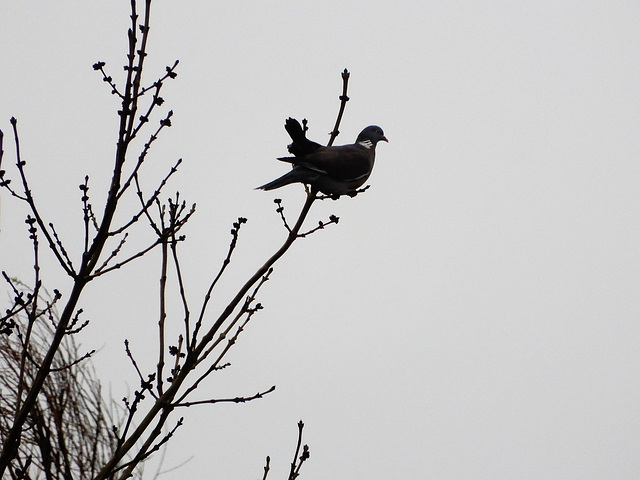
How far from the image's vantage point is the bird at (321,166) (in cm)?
434

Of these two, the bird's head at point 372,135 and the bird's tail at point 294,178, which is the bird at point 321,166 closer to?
the bird's tail at point 294,178

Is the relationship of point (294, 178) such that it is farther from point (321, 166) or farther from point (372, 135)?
point (372, 135)

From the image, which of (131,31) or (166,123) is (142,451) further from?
(131,31)

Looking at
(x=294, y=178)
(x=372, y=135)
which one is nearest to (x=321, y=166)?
(x=294, y=178)

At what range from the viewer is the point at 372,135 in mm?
6590

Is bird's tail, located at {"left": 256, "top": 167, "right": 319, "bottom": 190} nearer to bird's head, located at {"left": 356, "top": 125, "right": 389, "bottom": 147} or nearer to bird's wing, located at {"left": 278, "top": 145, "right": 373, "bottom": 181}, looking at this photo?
bird's wing, located at {"left": 278, "top": 145, "right": 373, "bottom": 181}

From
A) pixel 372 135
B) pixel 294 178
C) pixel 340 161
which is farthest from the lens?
pixel 372 135

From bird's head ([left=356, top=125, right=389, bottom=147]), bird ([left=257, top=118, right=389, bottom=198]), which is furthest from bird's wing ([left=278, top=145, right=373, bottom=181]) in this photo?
bird's head ([left=356, top=125, right=389, bottom=147])

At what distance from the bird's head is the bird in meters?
1.16

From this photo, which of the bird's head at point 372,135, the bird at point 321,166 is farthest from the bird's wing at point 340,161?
the bird's head at point 372,135

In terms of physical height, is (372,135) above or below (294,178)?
above

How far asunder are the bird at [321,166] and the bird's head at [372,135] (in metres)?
1.16

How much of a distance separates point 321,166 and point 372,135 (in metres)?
2.12

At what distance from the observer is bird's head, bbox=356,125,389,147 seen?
6.54 m
